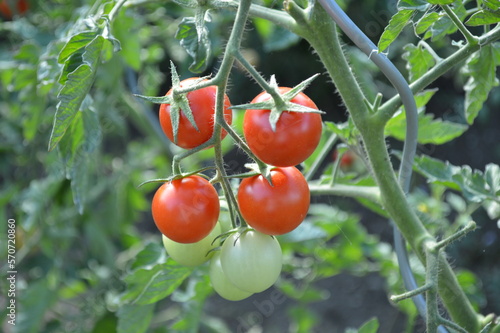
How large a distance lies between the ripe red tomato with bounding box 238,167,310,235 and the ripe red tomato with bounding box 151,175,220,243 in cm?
3

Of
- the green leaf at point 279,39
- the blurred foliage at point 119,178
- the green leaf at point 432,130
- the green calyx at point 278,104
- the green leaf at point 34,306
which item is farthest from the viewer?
the green leaf at point 34,306

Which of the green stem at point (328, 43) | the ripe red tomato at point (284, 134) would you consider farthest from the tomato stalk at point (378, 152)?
the ripe red tomato at point (284, 134)

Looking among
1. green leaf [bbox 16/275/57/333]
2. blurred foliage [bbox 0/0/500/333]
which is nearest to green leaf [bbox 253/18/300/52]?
blurred foliage [bbox 0/0/500/333]

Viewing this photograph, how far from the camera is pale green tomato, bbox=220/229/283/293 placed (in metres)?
0.60

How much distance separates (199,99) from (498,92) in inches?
85.2

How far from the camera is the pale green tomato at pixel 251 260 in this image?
0.60m

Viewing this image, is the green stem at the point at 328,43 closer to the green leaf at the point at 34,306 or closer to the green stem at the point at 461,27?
the green stem at the point at 461,27

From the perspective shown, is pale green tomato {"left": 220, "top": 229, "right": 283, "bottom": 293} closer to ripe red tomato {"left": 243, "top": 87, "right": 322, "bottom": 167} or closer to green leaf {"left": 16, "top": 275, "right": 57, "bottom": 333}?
ripe red tomato {"left": 243, "top": 87, "right": 322, "bottom": 167}

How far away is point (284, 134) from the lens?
53cm

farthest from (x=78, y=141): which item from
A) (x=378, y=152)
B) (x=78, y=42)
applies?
(x=378, y=152)

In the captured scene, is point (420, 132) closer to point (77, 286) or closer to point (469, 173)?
point (469, 173)

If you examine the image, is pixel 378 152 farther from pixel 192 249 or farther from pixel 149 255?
pixel 149 255

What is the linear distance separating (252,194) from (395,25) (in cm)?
22

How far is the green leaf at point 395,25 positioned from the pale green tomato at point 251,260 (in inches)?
9.2
